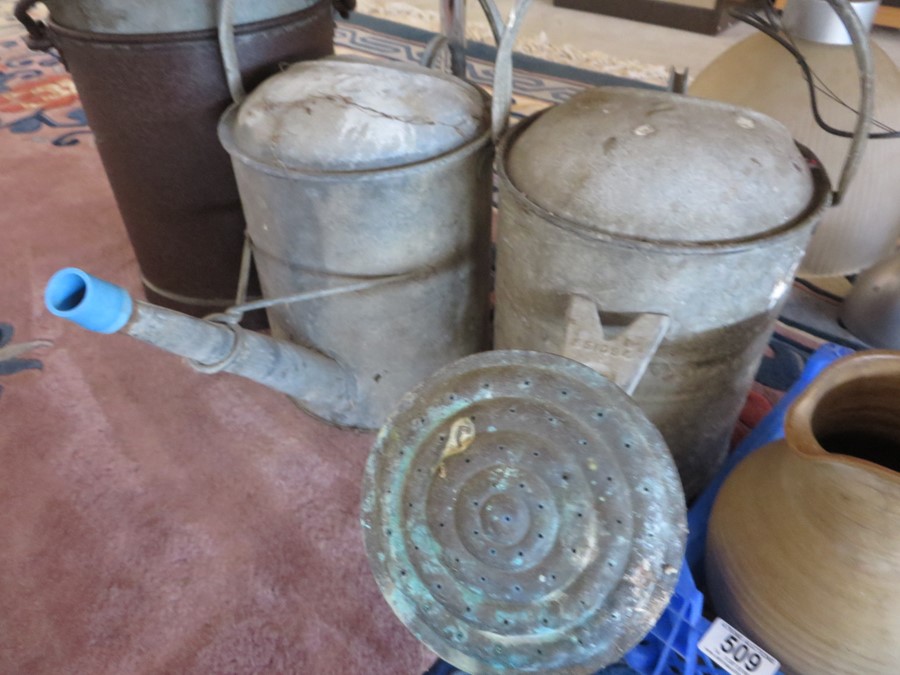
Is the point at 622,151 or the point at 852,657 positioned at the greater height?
the point at 622,151

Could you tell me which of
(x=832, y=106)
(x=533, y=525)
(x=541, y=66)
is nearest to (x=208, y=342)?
(x=533, y=525)

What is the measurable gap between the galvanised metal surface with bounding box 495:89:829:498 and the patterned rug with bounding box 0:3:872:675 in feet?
1.55

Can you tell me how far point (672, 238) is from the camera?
2.40 feet

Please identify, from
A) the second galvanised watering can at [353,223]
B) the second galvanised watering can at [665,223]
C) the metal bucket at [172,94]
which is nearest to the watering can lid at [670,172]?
the second galvanised watering can at [665,223]

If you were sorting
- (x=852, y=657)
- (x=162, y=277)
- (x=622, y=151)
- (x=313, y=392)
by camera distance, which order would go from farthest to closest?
(x=162, y=277), (x=313, y=392), (x=622, y=151), (x=852, y=657)

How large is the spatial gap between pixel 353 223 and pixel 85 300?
0.37 meters

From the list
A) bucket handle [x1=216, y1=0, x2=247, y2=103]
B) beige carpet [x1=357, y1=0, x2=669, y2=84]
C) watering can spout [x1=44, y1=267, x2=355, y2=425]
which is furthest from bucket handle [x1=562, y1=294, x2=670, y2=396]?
beige carpet [x1=357, y1=0, x2=669, y2=84]

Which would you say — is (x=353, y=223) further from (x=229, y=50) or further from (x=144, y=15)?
(x=144, y=15)

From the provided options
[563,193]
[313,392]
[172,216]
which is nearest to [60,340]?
[172,216]

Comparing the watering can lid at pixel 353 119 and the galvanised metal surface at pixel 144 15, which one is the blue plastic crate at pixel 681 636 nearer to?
A: the watering can lid at pixel 353 119

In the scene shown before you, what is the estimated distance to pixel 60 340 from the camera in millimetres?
1465

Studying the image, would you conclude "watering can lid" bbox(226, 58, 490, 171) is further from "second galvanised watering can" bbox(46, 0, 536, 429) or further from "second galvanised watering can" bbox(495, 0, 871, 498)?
"second galvanised watering can" bbox(495, 0, 871, 498)

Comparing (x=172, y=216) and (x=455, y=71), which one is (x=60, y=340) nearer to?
(x=172, y=216)

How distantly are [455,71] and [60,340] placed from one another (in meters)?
1.00
